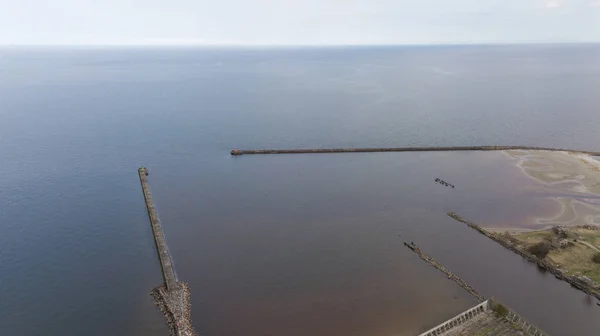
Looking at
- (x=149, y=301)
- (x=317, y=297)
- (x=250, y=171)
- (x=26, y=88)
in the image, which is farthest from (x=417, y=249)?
(x=26, y=88)

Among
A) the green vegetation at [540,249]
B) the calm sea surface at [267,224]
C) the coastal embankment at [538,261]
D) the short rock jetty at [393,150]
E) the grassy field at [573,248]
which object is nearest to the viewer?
the calm sea surface at [267,224]

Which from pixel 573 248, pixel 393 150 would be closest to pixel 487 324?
pixel 573 248

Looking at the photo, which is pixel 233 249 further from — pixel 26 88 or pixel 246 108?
pixel 26 88

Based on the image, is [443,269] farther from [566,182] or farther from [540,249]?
[566,182]

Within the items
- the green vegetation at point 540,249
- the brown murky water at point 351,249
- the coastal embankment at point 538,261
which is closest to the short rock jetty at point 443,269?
the brown murky water at point 351,249

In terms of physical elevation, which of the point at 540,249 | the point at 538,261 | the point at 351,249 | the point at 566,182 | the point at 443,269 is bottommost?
the point at 538,261

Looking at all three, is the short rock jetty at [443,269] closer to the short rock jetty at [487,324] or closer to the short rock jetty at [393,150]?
the short rock jetty at [487,324]
